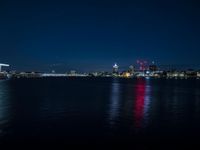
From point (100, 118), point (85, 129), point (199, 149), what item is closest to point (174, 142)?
point (199, 149)

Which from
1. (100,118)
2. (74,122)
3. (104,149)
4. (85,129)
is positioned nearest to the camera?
(104,149)

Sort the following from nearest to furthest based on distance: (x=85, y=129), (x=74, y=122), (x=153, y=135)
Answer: (x=153, y=135) < (x=85, y=129) < (x=74, y=122)

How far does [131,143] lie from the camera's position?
1761 cm

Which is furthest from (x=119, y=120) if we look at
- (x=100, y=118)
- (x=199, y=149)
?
(x=199, y=149)

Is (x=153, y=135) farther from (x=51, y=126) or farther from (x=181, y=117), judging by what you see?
(x=181, y=117)

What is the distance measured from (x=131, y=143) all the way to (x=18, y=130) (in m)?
7.86

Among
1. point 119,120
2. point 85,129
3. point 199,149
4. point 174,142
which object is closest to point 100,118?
point 119,120

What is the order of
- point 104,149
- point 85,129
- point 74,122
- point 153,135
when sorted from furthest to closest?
point 74,122
point 85,129
point 153,135
point 104,149

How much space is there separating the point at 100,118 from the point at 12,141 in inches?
412

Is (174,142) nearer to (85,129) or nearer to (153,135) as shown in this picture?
(153,135)

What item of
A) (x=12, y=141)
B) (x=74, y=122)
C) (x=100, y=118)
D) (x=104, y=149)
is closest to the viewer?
(x=104, y=149)

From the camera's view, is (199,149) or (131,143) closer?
(199,149)

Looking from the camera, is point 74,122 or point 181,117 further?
point 181,117

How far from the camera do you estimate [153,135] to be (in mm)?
19703
